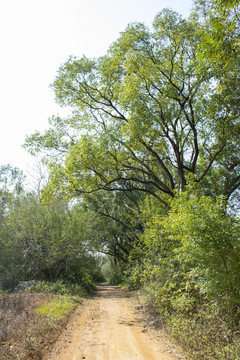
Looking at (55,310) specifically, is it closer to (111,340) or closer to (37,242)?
(111,340)

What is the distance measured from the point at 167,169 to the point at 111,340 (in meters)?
9.54

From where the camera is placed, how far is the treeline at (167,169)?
19.2 ft

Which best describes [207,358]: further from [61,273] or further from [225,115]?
[61,273]

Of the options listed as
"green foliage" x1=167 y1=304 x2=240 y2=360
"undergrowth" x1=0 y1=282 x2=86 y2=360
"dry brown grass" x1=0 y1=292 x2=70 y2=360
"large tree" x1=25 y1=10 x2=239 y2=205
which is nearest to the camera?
"green foliage" x1=167 y1=304 x2=240 y2=360

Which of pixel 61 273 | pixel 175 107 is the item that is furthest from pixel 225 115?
pixel 61 273

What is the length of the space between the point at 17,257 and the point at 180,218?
40.9 feet

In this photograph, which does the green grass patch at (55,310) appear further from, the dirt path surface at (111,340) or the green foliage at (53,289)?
the green foliage at (53,289)

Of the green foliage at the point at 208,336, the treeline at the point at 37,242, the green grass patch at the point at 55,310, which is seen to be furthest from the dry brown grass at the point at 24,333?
the treeline at the point at 37,242

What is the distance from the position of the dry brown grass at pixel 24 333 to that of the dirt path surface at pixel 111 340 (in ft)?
1.06

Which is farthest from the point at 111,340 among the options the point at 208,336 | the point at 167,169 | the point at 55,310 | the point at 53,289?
the point at 167,169

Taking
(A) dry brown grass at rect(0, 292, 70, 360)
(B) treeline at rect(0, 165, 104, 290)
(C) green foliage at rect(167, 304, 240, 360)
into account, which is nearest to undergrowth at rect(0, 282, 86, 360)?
(A) dry brown grass at rect(0, 292, 70, 360)

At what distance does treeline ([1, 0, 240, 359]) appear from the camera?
5.86m

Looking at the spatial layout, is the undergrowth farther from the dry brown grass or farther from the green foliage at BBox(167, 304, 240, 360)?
the green foliage at BBox(167, 304, 240, 360)

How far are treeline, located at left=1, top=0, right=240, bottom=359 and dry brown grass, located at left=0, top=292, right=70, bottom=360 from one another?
133 inches
